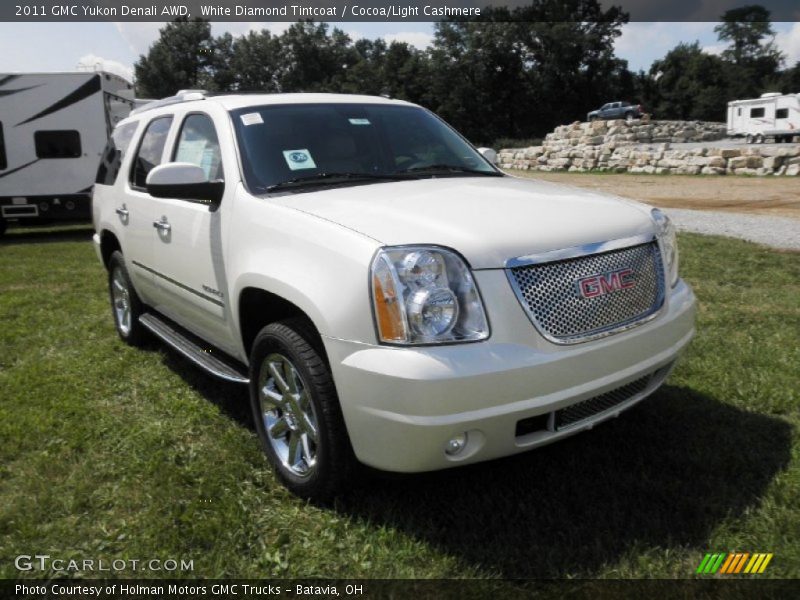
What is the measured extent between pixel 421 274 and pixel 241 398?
7.31ft

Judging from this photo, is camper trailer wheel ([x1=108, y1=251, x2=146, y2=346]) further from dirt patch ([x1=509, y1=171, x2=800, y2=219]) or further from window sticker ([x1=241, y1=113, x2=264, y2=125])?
dirt patch ([x1=509, y1=171, x2=800, y2=219])

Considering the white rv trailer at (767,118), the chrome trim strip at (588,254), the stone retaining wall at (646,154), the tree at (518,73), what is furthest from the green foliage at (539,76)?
the chrome trim strip at (588,254)

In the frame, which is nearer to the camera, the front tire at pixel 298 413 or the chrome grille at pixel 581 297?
the chrome grille at pixel 581 297

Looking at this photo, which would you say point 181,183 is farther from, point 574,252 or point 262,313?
point 574,252

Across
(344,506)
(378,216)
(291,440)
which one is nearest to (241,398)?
(291,440)

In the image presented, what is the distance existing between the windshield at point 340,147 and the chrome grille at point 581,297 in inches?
49.8

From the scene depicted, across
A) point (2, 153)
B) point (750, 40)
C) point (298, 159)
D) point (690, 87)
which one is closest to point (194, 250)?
point (298, 159)

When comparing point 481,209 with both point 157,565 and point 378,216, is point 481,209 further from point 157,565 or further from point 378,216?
point 157,565

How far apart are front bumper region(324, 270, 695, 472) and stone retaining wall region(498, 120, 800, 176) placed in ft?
73.3

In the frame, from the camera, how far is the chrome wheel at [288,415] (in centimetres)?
295

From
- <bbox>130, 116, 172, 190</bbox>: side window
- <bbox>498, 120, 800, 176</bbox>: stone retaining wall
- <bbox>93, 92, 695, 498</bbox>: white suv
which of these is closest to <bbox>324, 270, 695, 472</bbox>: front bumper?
<bbox>93, 92, 695, 498</bbox>: white suv

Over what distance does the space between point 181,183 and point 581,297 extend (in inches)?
78.5

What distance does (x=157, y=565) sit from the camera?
263cm
